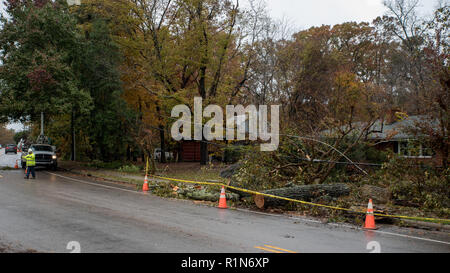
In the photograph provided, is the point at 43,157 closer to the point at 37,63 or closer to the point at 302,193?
the point at 37,63

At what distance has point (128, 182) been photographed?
18.2 m

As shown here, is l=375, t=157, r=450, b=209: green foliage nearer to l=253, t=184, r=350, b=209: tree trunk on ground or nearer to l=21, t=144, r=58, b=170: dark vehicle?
l=253, t=184, r=350, b=209: tree trunk on ground

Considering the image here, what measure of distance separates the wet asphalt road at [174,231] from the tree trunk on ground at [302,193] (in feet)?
2.74

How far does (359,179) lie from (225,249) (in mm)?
10235

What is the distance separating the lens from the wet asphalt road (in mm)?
6848

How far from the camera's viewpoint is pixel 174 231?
802cm

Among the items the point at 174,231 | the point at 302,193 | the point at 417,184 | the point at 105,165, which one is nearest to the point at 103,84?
the point at 105,165

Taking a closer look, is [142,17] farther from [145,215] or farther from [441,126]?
[441,126]

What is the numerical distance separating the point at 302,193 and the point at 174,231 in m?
5.26

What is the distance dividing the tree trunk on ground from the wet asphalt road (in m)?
0.83

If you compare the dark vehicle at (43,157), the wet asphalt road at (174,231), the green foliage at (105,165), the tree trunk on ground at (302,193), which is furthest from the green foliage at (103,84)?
the tree trunk on ground at (302,193)

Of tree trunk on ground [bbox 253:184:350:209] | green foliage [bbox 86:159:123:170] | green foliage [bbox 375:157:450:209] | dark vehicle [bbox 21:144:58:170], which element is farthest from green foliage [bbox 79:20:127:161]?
green foliage [bbox 375:157:450:209]

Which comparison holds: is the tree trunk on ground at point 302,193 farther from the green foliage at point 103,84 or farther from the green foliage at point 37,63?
the green foliage at point 37,63
